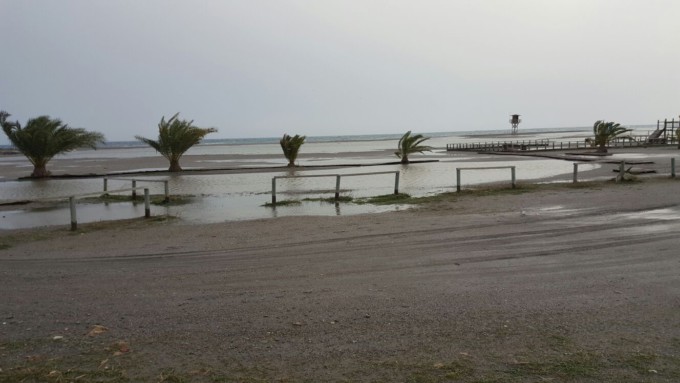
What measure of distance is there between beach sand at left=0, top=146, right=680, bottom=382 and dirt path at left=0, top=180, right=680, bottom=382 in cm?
2

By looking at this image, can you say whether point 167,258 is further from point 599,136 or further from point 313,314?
point 599,136

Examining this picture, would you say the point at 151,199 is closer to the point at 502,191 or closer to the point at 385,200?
the point at 385,200

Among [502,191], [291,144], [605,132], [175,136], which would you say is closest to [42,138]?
[175,136]

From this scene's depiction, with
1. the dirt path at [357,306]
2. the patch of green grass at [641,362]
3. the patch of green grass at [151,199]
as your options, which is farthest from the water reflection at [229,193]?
the patch of green grass at [641,362]

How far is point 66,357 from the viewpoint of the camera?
Result: 4.11 metres

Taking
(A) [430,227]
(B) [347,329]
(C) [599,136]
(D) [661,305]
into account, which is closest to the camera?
(B) [347,329]

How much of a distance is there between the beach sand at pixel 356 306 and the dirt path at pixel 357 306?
0.02 meters

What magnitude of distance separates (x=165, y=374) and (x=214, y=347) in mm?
537

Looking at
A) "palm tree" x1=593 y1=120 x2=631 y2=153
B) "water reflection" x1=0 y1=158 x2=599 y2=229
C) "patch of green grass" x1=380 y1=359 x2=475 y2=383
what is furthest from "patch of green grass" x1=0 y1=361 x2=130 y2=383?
"palm tree" x1=593 y1=120 x2=631 y2=153

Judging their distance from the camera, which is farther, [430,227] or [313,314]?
[430,227]

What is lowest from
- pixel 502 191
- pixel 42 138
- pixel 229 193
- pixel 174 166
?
pixel 229 193

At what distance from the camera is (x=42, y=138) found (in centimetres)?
2909

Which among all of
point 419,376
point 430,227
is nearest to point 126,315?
point 419,376

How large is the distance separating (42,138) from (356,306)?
2892 cm
